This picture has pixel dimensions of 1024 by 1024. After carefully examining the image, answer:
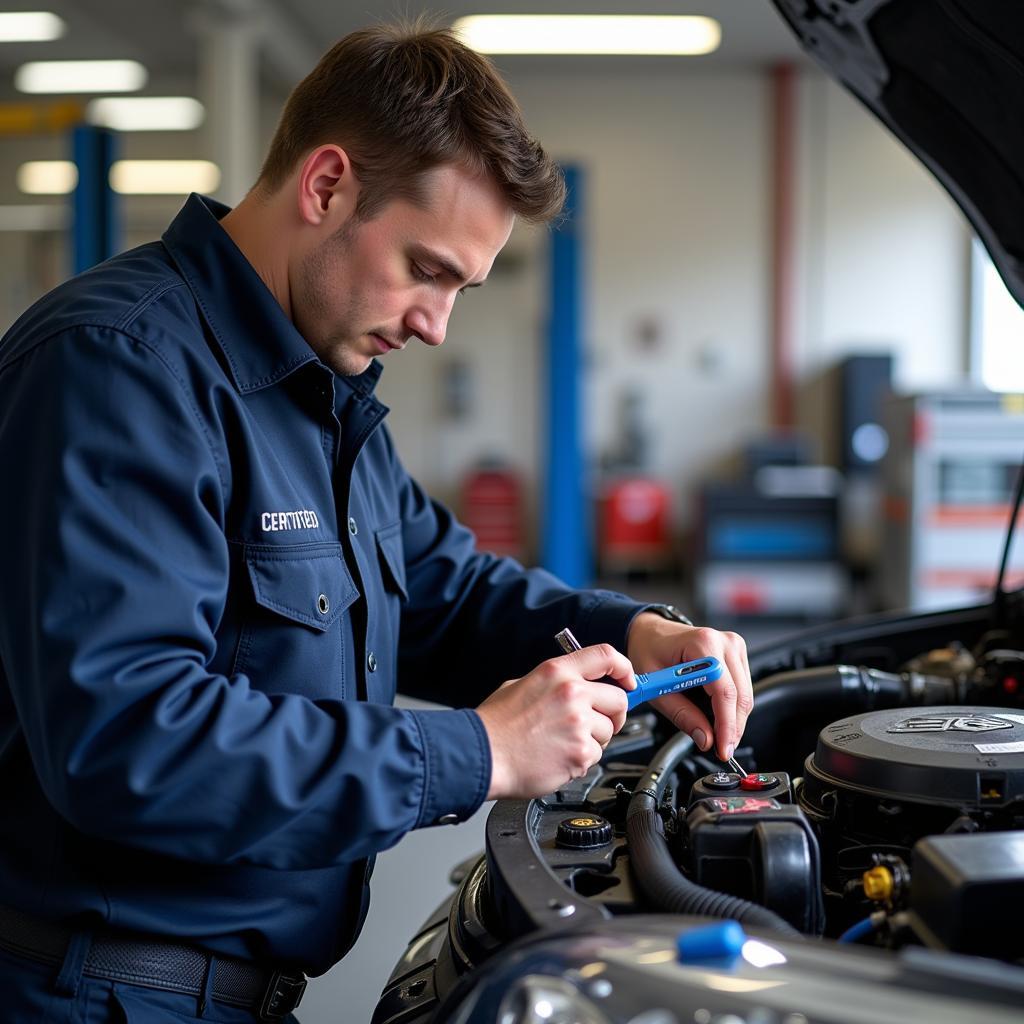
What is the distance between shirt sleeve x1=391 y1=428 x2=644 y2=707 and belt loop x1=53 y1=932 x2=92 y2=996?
0.61 m

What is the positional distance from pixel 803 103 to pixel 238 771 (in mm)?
8686

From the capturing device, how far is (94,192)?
5062mm

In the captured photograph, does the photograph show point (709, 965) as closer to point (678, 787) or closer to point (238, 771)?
point (238, 771)

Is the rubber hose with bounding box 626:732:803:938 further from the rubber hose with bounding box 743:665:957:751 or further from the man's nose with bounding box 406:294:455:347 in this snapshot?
the man's nose with bounding box 406:294:455:347

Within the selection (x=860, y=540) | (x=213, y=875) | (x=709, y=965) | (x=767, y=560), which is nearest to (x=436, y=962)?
(x=213, y=875)

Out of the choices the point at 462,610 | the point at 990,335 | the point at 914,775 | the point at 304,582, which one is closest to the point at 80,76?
the point at 990,335

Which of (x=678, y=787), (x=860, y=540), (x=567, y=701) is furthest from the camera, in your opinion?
(x=860, y=540)

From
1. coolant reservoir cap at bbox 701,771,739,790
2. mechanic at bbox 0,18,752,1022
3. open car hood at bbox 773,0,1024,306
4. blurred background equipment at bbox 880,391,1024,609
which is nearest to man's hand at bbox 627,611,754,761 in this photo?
mechanic at bbox 0,18,752,1022

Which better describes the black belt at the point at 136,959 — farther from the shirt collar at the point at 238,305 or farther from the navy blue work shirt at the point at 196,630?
the shirt collar at the point at 238,305

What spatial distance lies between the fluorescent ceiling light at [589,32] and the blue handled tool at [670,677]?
6.22 meters

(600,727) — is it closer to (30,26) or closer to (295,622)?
(295,622)

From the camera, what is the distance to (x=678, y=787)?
1298mm

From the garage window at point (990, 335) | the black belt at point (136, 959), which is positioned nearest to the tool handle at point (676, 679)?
the black belt at point (136, 959)

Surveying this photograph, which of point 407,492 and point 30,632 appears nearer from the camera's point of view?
point 30,632
